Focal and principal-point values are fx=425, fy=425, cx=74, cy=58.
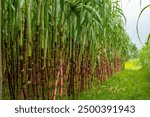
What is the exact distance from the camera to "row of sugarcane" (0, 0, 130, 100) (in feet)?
10.3

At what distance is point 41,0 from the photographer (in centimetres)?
321

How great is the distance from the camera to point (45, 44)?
11.1ft

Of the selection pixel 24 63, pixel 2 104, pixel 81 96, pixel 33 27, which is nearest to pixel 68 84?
pixel 81 96

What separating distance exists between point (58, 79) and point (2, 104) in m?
1.38

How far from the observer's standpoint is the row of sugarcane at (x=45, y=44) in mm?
3125

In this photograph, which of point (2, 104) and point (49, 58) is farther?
point (49, 58)

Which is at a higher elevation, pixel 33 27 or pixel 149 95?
pixel 33 27

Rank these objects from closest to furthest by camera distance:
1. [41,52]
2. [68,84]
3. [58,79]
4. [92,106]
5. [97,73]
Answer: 1. [92,106]
2. [41,52]
3. [58,79]
4. [68,84]
5. [97,73]

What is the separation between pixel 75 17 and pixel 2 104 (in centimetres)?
182

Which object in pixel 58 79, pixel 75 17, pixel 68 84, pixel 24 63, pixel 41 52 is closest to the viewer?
pixel 24 63

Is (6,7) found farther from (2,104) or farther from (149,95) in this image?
(149,95)

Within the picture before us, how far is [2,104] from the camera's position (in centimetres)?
251

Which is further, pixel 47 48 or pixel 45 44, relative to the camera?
pixel 47 48

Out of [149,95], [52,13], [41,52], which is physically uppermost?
[52,13]
